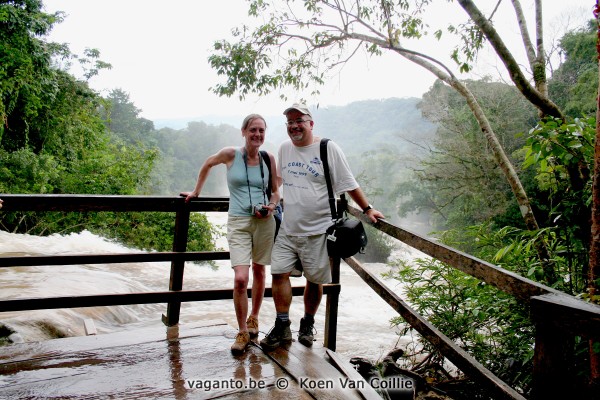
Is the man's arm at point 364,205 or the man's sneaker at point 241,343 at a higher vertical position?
the man's arm at point 364,205

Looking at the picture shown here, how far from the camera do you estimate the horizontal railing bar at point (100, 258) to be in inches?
104

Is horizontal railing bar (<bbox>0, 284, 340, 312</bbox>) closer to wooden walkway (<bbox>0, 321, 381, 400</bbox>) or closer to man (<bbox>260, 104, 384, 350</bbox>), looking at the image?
wooden walkway (<bbox>0, 321, 381, 400</bbox>)

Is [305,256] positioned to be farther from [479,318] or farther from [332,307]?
[479,318]

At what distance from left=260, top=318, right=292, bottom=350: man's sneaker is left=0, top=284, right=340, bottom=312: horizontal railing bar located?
1.45 feet

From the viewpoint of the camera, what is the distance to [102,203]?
2.95 metres

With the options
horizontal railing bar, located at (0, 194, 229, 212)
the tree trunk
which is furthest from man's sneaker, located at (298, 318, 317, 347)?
the tree trunk

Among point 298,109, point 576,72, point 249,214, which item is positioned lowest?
point 249,214

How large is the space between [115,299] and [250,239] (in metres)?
0.96

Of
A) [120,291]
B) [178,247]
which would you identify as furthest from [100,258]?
[120,291]

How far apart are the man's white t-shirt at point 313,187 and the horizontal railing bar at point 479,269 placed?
1.23 feet

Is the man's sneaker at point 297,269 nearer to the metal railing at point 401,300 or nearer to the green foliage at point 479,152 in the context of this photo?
the metal railing at point 401,300

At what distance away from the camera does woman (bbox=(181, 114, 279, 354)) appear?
2.91 meters

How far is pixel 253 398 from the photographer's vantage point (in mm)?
2225

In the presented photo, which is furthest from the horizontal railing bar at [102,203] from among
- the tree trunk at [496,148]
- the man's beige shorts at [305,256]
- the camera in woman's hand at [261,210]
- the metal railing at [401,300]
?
the tree trunk at [496,148]
